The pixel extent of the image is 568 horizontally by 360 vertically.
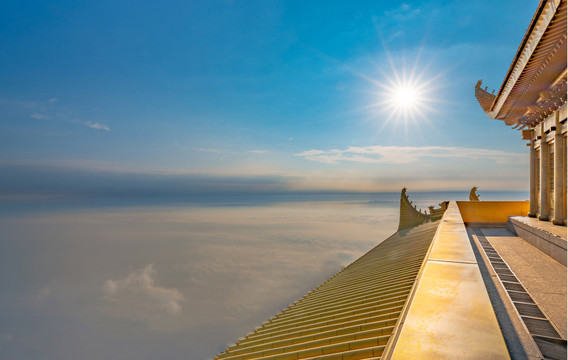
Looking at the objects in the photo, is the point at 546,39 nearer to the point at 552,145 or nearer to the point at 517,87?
the point at 517,87

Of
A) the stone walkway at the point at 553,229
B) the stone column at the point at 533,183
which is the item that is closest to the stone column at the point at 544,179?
the stone walkway at the point at 553,229

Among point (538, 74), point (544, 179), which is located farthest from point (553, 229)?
point (538, 74)

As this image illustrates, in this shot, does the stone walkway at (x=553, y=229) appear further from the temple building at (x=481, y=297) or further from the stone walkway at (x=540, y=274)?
the stone walkway at (x=540, y=274)

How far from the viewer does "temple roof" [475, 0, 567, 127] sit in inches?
309

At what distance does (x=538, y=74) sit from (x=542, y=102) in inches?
131

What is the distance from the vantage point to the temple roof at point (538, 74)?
7840 mm

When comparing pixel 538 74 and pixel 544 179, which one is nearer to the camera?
pixel 538 74

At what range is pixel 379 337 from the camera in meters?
3.56

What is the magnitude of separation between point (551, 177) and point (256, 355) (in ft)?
57.2

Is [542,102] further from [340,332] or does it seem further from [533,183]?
[340,332]

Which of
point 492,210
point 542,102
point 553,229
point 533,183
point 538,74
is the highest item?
point 538,74

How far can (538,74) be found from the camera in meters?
10.4

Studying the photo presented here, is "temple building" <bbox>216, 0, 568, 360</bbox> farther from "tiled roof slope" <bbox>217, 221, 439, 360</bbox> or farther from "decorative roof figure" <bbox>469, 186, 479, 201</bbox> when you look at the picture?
"decorative roof figure" <bbox>469, 186, 479, 201</bbox>

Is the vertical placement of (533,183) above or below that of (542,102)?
below
